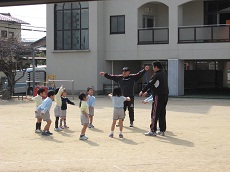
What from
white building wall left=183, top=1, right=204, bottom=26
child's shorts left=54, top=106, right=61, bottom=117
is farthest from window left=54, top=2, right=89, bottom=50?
child's shorts left=54, top=106, right=61, bottom=117

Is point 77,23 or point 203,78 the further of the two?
point 203,78

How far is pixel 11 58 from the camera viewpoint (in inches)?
1049

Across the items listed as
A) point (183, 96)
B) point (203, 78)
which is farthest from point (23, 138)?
point (203, 78)

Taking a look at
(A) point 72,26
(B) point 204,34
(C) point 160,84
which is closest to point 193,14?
(B) point 204,34

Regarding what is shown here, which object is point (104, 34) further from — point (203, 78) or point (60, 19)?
point (203, 78)

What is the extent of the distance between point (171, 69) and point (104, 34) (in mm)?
5072

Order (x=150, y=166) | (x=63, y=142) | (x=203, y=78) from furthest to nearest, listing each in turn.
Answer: (x=203, y=78) < (x=63, y=142) < (x=150, y=166)

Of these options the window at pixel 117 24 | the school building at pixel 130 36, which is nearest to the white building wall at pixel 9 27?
the school building at pixel 130 36

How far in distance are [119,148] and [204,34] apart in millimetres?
17935

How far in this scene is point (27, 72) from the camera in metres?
31.2

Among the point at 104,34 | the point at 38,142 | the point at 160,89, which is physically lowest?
the point at 38,142

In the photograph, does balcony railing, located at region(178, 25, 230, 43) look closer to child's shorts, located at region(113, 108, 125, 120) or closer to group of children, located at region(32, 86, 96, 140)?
group of children, located at region(32, 86, 96, 140)

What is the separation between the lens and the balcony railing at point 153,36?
27.2 metres

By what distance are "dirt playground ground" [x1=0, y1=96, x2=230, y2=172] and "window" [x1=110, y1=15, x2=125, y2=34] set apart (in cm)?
1390
